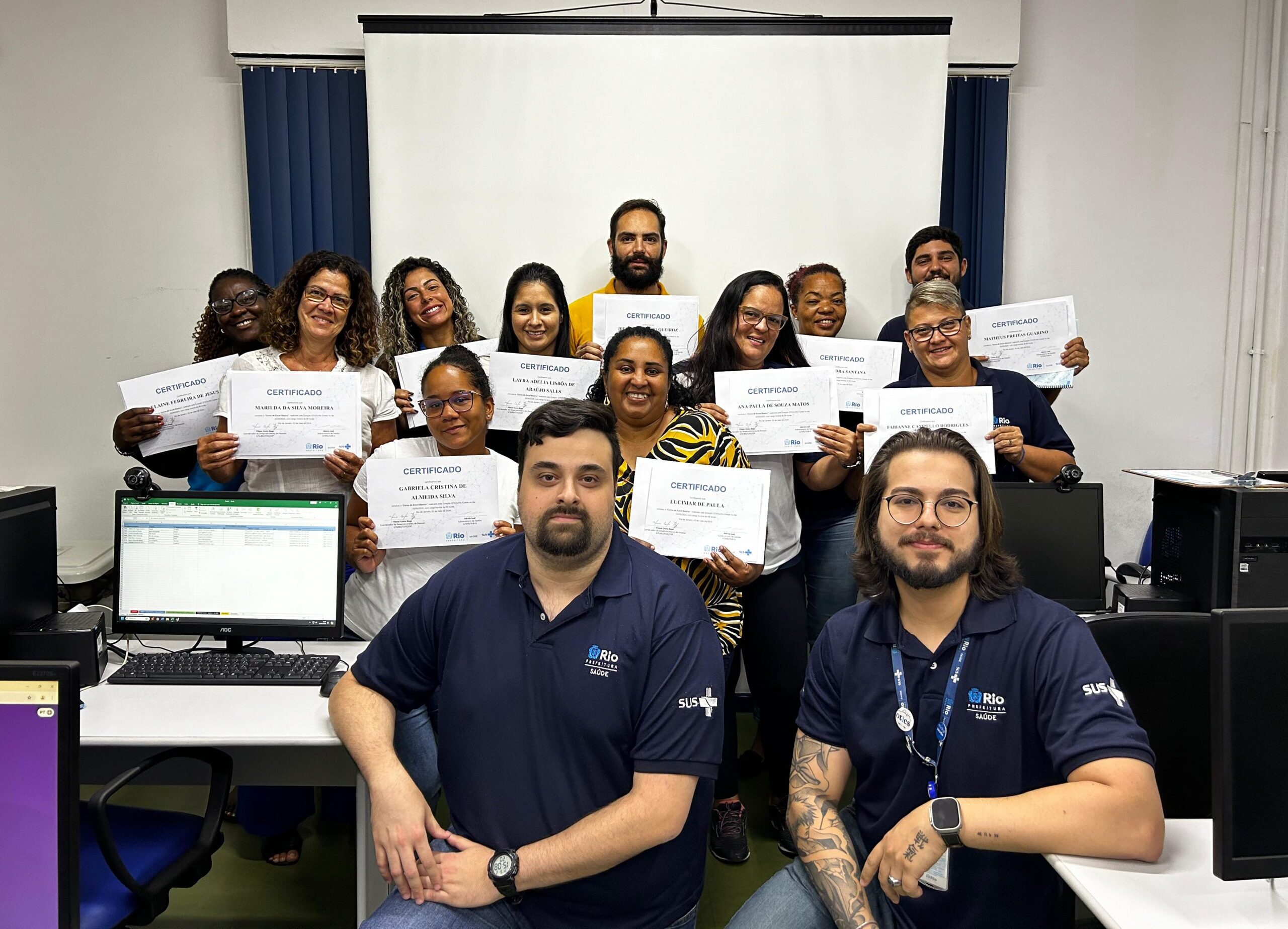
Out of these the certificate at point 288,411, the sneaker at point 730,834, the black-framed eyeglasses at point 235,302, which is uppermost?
the black-framed eyeglasses at point 235,302

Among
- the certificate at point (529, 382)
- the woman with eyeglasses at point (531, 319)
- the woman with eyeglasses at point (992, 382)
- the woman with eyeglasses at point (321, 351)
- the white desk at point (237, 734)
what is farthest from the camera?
the woman with eyeglasses at point (531, 319)

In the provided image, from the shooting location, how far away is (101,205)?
495 centimetres

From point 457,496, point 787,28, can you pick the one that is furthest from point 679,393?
point 787,28

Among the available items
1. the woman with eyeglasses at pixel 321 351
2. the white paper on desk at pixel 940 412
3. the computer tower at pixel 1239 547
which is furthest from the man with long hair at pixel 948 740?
the woman with eyeglasses at pixel 321 351

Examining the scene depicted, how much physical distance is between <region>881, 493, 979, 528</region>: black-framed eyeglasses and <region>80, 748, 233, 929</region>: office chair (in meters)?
1.72

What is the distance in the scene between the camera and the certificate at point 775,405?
3223 mm

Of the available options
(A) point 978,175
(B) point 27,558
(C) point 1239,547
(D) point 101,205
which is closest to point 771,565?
(C) point 1239,547

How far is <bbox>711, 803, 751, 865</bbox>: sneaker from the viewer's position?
10.5 ft

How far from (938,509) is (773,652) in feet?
4.42

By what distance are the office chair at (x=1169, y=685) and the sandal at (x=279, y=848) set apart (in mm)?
2789

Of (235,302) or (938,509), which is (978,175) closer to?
(938,509)

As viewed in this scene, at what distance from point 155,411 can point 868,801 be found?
8.94ft

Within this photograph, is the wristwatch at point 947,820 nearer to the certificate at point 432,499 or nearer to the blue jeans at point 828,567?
the certificate at point 432,499

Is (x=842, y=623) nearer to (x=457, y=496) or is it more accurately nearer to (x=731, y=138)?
(x=457, y=496)
